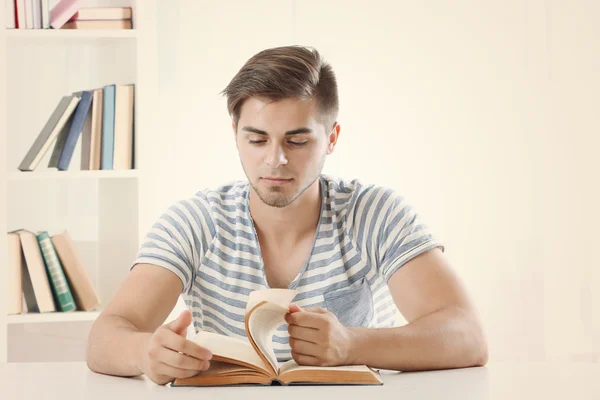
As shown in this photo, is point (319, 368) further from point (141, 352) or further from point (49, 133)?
point (49, 133)

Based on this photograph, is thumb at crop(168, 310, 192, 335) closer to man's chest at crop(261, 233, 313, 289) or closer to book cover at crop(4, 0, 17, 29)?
man's chest at crop(261, 233, 313, 289)

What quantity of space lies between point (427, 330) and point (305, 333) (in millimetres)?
244

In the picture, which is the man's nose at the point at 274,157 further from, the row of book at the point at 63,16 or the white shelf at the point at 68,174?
the row of book at the point at 63,16

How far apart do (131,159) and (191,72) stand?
1.98ft

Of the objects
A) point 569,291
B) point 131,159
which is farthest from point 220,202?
point 569,291

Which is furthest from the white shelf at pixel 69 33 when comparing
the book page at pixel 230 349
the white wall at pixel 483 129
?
the book page at pixel 230 349

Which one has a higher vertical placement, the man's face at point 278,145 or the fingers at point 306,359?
the man's face at point 278,145

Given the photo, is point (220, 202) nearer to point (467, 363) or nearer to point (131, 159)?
point (467, 363)

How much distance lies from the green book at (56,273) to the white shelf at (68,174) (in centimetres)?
18

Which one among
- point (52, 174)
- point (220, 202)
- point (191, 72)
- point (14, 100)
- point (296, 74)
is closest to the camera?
point (296, 74)

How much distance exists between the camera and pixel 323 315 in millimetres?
1261

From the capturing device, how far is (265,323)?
123 centimetres

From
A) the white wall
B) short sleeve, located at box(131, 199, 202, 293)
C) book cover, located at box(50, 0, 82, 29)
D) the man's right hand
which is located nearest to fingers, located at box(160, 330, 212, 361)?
the man's right hand

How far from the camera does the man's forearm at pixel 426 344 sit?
1.30 meters
